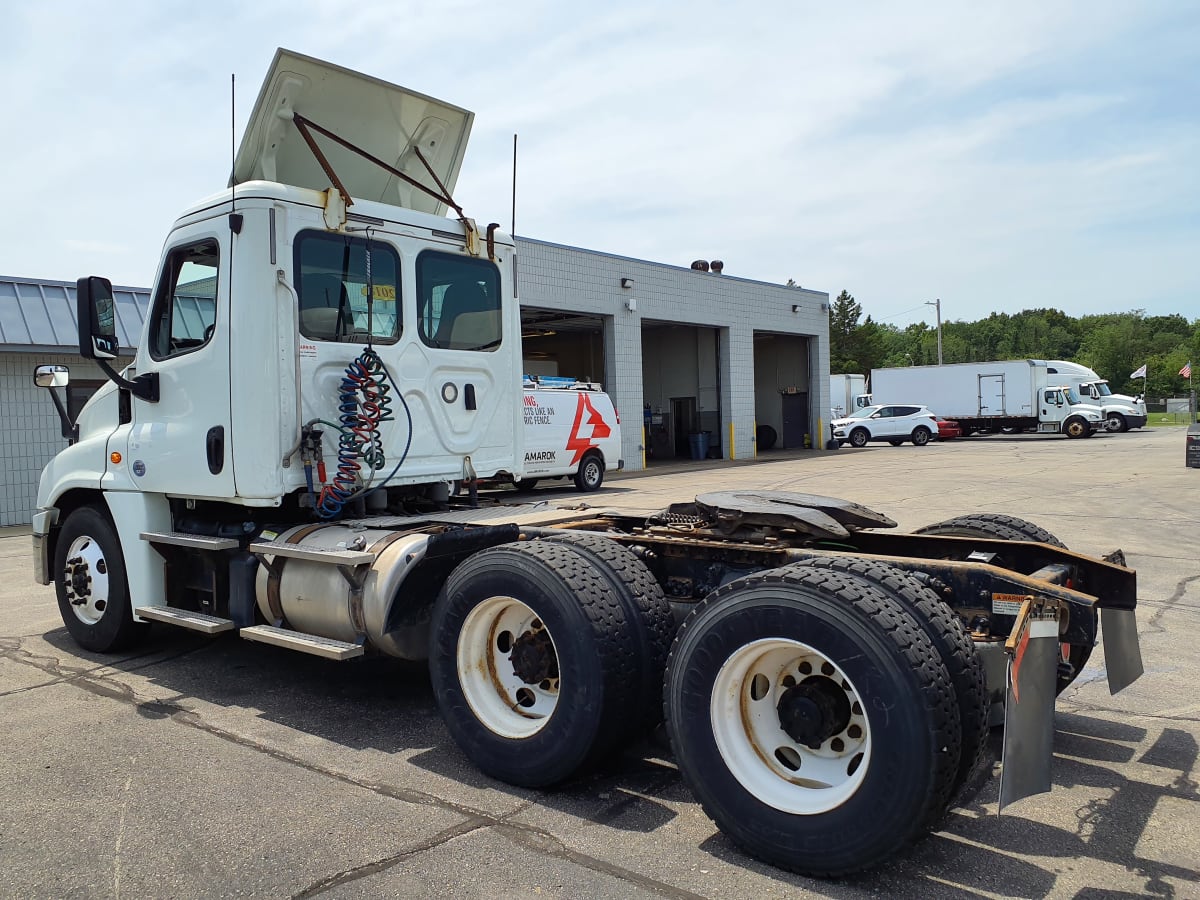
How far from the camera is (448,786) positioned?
4.13 m

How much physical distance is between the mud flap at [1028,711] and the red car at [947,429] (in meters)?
38.0

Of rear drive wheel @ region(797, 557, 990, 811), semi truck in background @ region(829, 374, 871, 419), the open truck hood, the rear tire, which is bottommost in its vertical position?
rear drive wheel @ region(797, 557, 990, 811)

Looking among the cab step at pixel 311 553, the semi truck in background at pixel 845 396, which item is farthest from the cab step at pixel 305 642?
the semi truck in background at pixel 845 396

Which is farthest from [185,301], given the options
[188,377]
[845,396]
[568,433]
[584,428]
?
[845,396]

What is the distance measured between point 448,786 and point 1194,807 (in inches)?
122

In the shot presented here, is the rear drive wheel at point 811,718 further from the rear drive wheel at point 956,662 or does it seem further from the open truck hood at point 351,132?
the open truck hood at point 351,132

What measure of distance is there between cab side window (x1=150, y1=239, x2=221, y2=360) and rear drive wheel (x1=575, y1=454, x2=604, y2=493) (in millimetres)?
14030

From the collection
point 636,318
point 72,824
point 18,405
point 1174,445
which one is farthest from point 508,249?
point 1174,445

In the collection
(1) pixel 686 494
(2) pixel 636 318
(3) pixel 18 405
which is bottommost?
(1) pixel 686 494

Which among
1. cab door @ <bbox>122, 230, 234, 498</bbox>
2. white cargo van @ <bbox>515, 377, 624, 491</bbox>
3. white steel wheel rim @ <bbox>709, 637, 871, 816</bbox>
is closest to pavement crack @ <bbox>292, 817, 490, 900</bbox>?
white steel wheel rim @ <bbox>709, 637, 871, 816</bbox>

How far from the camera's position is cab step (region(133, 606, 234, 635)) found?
214 inches

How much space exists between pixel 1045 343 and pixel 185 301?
136 metres

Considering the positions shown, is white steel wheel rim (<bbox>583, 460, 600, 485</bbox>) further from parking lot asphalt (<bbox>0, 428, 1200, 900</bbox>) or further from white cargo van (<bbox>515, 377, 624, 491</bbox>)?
parking lot asphalt (<bbox>0, 428, 1200, 900</bbox>)

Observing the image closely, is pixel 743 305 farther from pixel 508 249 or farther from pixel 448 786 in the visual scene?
pixel 448 786
